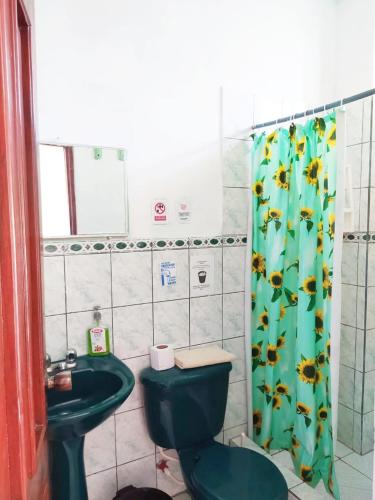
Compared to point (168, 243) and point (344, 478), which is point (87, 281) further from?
point (344, 478)

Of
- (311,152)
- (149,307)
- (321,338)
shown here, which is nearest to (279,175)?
(311,152)

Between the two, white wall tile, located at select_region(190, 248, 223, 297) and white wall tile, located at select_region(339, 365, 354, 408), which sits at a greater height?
white wall tile, located at select_region(190, 248, 223, 297)

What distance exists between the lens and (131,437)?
1.73 metres

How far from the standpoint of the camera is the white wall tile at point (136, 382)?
1.72 m

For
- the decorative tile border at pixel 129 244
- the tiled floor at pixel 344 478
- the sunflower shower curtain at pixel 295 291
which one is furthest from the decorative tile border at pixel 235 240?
the tiled floor at pixel 344 478

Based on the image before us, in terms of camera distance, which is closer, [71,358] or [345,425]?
[71,358]

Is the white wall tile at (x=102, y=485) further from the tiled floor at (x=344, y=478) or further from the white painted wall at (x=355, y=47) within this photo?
the white painted wall at (x=355, y=47)

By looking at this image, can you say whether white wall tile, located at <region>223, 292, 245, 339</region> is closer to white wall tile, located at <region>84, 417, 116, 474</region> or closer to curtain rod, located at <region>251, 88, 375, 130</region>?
white wall tile, located at <region>84, 417, 116, 474</region>

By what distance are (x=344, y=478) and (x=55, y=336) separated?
5.67ft

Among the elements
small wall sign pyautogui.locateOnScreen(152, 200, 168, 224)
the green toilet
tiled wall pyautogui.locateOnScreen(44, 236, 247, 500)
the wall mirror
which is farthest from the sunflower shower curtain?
the wall mirror

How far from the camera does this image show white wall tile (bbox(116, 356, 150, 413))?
1724 millimetres

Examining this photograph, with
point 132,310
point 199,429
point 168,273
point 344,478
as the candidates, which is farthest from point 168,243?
point 344,478

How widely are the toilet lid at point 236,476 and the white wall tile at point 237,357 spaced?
42 centimetres

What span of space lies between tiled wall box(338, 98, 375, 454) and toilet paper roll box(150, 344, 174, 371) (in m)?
1.18
